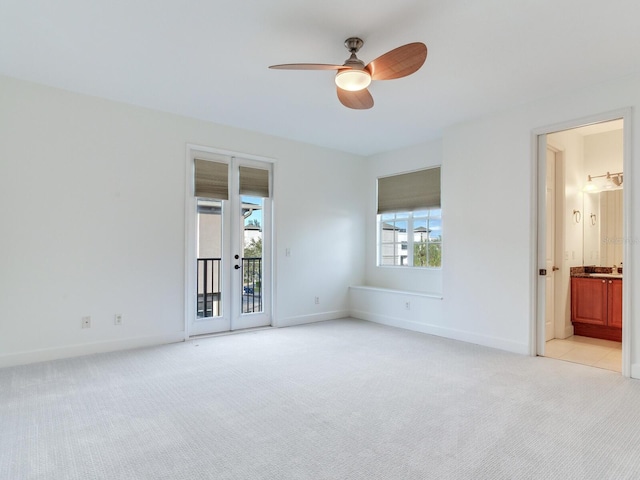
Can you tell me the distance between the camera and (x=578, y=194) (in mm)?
5148

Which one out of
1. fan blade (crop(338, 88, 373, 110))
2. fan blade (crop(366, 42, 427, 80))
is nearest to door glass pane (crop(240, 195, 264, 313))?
fan blade (crop(338, 88, 373, 110))

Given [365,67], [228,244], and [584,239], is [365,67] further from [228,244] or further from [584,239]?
[584,239]

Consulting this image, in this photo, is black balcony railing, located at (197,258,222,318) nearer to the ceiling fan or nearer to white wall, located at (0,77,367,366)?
white wall, located at (0,77,367,366)

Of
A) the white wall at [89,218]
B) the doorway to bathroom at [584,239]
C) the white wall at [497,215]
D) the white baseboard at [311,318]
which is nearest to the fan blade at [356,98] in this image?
the white wall at [497,215]

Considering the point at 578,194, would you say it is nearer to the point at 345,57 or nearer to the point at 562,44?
the point at 562,44

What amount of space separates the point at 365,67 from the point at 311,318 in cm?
392

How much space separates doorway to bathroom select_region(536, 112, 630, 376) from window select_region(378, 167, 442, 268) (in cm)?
145

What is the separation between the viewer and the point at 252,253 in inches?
206

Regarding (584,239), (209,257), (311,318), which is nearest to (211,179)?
(209,257)

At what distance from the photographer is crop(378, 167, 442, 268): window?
5.52 metres

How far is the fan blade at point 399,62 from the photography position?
2385mm

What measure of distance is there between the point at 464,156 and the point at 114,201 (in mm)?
4179

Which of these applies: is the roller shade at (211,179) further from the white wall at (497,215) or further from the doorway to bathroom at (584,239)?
the doorway to bathroom at (584,239)

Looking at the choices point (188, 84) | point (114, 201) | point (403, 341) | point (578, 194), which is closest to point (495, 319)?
point (403, 341)
